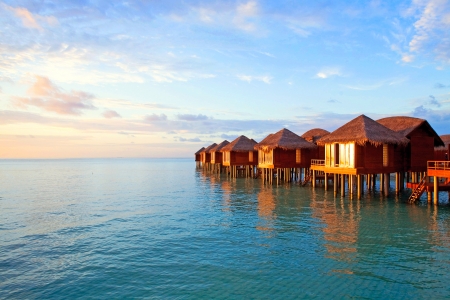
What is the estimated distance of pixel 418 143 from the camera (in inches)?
891

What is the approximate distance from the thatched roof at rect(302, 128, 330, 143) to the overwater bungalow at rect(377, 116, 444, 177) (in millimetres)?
11842

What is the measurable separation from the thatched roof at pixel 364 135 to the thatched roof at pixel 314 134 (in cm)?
1314

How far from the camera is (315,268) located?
29.3 feet

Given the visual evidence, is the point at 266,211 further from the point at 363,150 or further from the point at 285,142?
the point at 285,142

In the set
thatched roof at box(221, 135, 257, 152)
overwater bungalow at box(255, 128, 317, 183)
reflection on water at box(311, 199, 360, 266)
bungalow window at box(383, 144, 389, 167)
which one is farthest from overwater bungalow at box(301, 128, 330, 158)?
reflection on water at box(311, 199, 360, 266)

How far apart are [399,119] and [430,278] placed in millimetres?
18940

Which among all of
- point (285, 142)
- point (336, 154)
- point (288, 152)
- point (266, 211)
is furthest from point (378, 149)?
point (288, 152)

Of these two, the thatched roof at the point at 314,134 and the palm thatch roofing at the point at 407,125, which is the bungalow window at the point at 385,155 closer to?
the palm thatch roofing at the point at 407,125

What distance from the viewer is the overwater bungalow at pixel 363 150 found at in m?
19.8

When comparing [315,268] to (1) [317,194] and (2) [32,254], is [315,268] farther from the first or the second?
(1) [317,194]

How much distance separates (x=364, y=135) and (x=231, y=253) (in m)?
12.6

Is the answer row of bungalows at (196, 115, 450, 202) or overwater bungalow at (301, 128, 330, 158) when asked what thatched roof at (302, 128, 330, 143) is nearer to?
overwater bungalow at (301, 128, 330, 158)

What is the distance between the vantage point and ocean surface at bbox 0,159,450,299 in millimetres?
7812

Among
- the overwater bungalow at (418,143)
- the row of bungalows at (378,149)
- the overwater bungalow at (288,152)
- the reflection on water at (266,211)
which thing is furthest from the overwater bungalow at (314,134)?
the reflection on water at (266,211)
